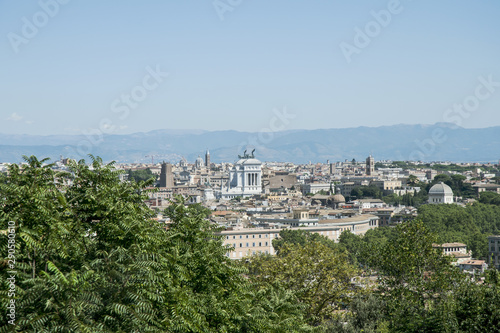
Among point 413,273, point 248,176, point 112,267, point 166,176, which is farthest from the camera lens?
point 248,176

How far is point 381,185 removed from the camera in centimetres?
14625

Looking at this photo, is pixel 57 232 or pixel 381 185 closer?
pixel 57 232

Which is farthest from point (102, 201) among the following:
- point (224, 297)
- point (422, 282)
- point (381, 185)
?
point (381, 185)

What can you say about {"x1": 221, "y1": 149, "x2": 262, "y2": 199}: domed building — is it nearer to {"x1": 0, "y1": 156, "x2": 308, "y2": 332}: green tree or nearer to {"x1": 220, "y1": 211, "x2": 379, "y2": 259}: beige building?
{"x1": 220, "y1": 211, "x2": 379, "y2": 259}: beige building

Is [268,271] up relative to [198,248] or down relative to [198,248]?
down

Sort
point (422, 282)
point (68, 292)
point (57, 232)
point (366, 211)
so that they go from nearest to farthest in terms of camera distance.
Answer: point (68, 292) < point (57, 232) < point (422, 282) < point (366, 211)

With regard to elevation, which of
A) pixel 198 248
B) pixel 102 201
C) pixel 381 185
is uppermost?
pixel 102 201

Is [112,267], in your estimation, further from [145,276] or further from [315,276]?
[315,276]

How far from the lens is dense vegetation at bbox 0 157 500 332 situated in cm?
1033

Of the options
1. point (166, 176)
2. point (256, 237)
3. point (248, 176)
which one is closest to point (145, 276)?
point (256, 237)

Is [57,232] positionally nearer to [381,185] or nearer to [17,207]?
[17,207]

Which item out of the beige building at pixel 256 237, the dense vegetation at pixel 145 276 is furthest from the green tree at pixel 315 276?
the beige building at pixel 256 237

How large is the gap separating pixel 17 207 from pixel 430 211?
235 feet

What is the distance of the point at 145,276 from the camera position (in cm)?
1079
